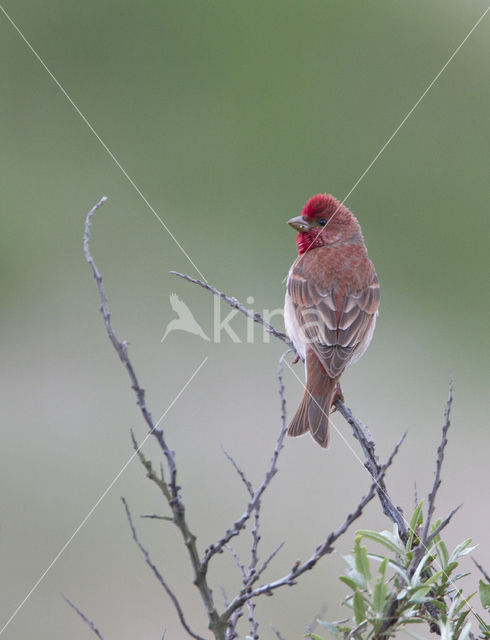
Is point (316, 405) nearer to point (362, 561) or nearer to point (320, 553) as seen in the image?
point (362, 561)

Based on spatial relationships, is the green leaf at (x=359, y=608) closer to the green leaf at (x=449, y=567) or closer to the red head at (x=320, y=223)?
the green leaf at (x=449, y=567)

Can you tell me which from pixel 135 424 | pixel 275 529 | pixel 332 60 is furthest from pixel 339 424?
pixel 332 60

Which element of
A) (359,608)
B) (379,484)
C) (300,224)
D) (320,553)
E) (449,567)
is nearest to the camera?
(320,553)

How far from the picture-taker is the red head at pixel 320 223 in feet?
17.9

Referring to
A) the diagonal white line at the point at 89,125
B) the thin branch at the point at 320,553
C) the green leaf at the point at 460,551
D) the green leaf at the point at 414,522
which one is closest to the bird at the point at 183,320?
the diagonal white line at the point at 89,125

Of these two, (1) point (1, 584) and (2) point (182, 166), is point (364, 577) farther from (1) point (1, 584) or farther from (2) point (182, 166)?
(2) point (182, 166)

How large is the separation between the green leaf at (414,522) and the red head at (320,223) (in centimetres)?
317

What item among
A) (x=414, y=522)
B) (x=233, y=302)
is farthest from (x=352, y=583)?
(x=233, y=302)

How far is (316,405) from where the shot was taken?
462cm

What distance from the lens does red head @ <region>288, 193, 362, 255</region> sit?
17.9 feet

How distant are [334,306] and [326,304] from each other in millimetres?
54

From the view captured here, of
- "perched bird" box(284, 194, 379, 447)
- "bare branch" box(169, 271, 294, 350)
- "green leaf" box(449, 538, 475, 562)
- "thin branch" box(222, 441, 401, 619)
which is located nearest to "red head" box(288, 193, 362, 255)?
"perched bird" box(284, 194, 379, 447)

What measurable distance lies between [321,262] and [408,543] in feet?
10.4

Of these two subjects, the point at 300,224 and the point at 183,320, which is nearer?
the point at 300,224
